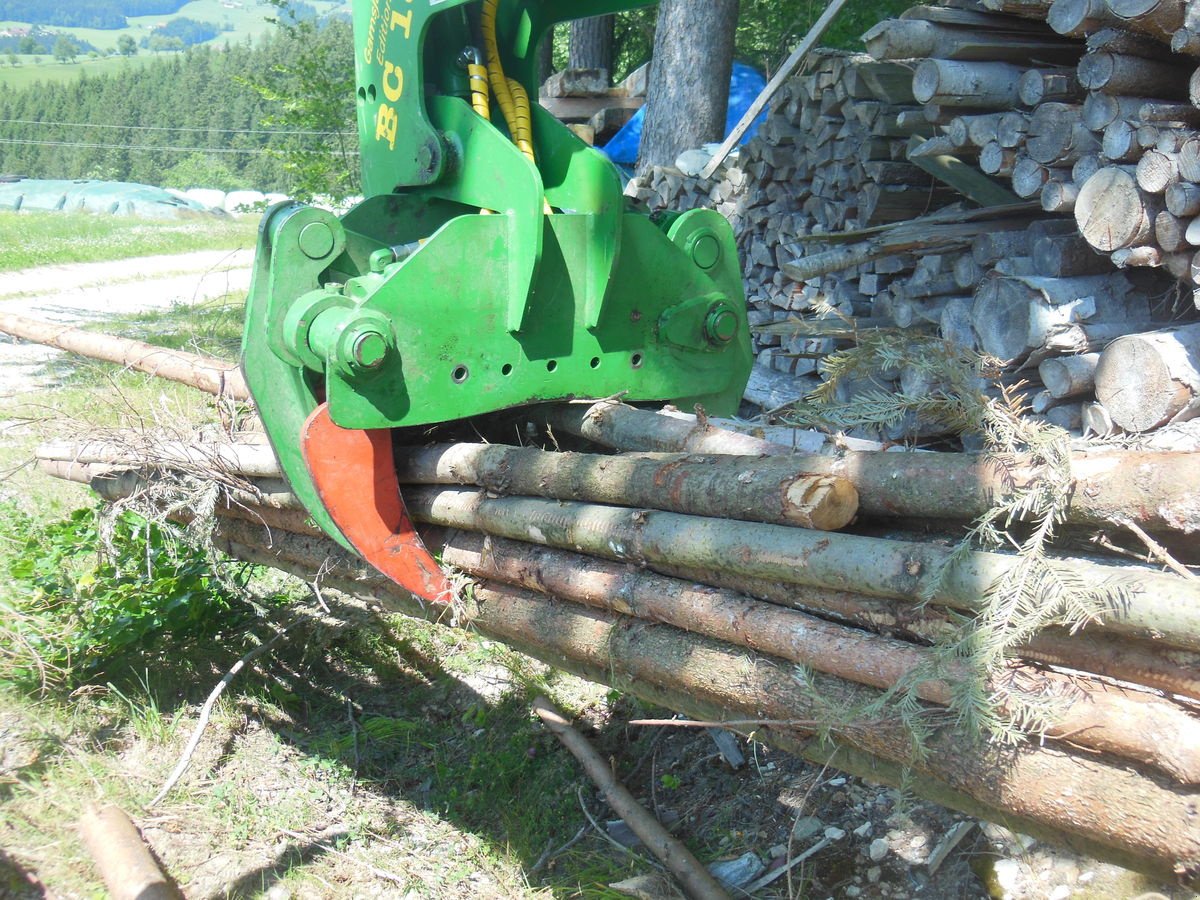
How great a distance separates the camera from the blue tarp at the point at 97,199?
24328 mm

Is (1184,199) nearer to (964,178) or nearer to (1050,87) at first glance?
(1050,87)

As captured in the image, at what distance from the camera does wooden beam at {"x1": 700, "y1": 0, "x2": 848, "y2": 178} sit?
661 centimetres

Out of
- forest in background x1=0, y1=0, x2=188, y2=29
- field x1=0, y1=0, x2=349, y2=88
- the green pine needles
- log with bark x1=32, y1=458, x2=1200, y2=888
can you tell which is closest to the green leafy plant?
log with bark x1=32, y1=458, x2=1200, y2=888

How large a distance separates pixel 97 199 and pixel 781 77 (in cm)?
2283

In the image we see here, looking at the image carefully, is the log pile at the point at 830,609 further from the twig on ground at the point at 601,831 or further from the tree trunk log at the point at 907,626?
the twig on ground at the point at 601,831

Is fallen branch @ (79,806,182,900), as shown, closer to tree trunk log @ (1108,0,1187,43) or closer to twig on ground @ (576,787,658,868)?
twig on ground @ (576,787,658,868)

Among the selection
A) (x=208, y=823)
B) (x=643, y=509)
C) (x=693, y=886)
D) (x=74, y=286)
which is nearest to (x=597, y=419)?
(x=643, y=509)

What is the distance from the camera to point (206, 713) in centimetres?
343

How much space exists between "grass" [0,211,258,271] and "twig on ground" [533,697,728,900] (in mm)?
11731

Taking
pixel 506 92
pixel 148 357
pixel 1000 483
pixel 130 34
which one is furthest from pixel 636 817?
pixel 130 34

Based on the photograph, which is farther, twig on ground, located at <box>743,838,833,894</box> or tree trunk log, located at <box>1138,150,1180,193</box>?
tree trunk log, located at <box>1138,150,1180,193</box>

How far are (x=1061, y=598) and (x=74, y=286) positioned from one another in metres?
13.2

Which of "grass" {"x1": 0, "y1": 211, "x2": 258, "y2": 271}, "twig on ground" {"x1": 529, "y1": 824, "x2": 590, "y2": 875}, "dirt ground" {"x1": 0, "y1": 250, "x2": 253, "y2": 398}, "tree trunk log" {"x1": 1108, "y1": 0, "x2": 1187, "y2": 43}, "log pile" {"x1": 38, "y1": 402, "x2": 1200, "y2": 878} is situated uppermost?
"tree trunk log" {"x1": 1108, "y1": 0, "x2": 1187, "y2": 43}

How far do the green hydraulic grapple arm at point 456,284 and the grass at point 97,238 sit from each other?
11.7m
